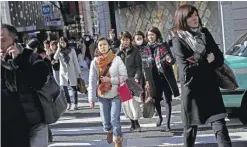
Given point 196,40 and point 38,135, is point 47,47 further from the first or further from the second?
point 38,135

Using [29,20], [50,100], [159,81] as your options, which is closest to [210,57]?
[50,100]

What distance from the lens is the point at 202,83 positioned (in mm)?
4367

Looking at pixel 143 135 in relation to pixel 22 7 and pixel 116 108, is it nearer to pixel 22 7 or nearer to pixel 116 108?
pixel 116 108

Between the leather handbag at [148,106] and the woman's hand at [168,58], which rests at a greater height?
the woman's hand at [168,58]

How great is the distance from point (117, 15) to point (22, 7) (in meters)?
23.8

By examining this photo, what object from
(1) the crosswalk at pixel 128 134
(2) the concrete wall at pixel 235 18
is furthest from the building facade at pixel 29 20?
(1) the crosswalk at pixel 128 134

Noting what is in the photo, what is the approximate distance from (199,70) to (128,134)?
2940 mm

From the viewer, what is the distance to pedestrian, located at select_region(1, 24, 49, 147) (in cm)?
347

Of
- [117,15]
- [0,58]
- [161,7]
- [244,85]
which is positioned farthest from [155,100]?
[117,15]

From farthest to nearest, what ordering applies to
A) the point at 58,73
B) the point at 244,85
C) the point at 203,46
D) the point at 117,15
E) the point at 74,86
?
the point at 117,15 < the point at 58,73 < the point at 74,86 < the point at 244,85 < the point at 203,46

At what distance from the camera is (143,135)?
6855 mm

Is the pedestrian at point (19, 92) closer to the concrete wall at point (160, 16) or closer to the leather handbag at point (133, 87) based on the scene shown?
the leather handbag at point (133, 87)

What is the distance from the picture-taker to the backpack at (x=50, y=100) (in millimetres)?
3754

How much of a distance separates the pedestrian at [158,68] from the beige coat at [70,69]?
2813 mm
